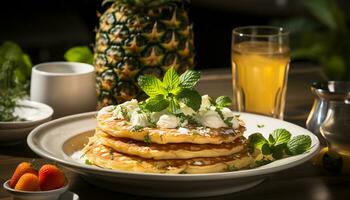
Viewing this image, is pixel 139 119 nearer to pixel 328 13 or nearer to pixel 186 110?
pixel 186 110

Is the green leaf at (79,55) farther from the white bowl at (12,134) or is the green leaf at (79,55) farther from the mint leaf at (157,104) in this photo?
the mint leaf at (157,104)

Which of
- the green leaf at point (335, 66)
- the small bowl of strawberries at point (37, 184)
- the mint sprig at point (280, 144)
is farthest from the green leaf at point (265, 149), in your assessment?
the green leaf at point (335, 66)

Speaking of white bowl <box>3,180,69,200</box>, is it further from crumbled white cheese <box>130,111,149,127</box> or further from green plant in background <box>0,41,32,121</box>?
green plant in background <box>0,41,32,121</box>

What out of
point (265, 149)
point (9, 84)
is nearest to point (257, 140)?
point (265, 149)

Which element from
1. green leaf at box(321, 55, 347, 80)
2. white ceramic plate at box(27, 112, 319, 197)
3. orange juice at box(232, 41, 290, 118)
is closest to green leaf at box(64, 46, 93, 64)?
orange juice at box(232, 41, 290, 118)

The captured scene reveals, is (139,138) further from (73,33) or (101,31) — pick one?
(73,33)

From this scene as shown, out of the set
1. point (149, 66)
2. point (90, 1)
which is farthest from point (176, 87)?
point (90, 1)
